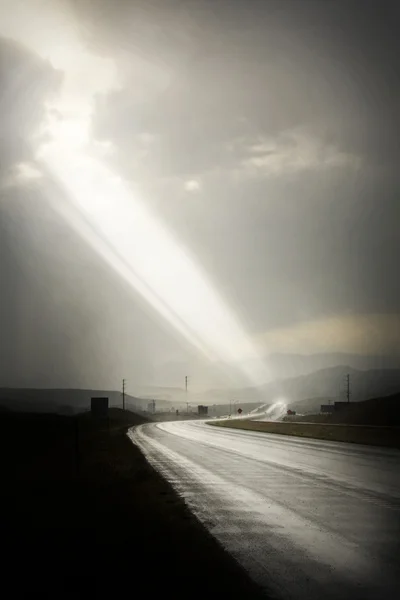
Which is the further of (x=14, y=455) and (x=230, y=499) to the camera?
(x=14, y=455)

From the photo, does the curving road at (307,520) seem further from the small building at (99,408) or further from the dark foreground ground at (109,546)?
the small building at (99,408)

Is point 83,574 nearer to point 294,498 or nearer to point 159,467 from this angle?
A: point 294,498

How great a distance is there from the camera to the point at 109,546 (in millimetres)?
10305

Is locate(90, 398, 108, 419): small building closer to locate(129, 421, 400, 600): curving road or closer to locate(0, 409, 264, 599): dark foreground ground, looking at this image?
locate(129, 421, 400, 600): curving road

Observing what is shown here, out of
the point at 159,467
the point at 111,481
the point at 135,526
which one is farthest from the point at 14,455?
the point at 135,526

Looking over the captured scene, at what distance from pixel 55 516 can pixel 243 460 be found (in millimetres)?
17104

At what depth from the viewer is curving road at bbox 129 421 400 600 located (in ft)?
26.3

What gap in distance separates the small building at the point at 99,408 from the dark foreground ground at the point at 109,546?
25833 mm

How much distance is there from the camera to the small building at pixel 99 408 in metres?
46.1

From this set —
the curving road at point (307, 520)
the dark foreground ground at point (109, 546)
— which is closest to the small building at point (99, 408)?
the curving road at point (307, 520)

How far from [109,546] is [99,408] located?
3692 centimetres

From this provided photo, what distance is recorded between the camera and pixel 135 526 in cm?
1218

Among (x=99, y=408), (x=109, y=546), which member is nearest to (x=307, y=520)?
(x=109, y=546)

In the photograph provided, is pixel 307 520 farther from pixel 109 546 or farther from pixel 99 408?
pixel 99 408
